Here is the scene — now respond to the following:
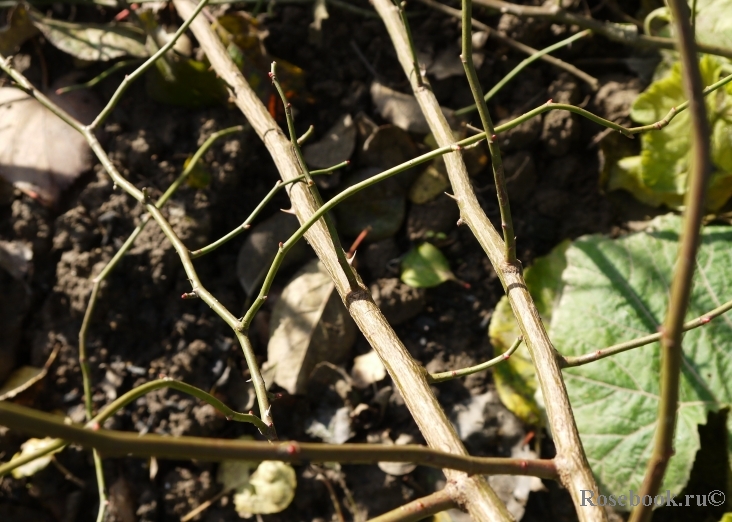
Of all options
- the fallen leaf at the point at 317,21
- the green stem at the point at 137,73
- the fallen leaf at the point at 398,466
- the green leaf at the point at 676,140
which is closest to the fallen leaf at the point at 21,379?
the green stem at the point at 137,73

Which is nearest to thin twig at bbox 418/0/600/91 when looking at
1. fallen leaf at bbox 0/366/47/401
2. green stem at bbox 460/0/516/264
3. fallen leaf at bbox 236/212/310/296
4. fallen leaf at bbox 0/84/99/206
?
fallen leaf at bbox 236/212/310/296

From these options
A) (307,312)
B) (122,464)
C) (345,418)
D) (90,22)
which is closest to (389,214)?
(307,312)

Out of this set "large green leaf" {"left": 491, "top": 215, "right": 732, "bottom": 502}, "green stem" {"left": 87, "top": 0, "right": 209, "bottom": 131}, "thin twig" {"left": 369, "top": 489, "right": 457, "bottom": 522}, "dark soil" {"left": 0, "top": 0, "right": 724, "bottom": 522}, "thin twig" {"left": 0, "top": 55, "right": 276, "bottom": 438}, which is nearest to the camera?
"thin twig" {"left": 369, "top": 489, "right": 457, "bottom": 522}

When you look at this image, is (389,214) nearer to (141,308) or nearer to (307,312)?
(307,312)

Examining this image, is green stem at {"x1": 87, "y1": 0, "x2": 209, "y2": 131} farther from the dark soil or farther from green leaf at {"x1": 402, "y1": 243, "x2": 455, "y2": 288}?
green leaf at {"x1": 402, "y1": 243, "x2": 455, "y2": 288}

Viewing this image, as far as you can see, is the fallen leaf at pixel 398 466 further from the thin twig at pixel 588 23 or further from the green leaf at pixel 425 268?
the thin twig at pixel 588 23

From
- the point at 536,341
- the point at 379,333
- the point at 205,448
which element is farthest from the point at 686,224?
the point at 379,333
